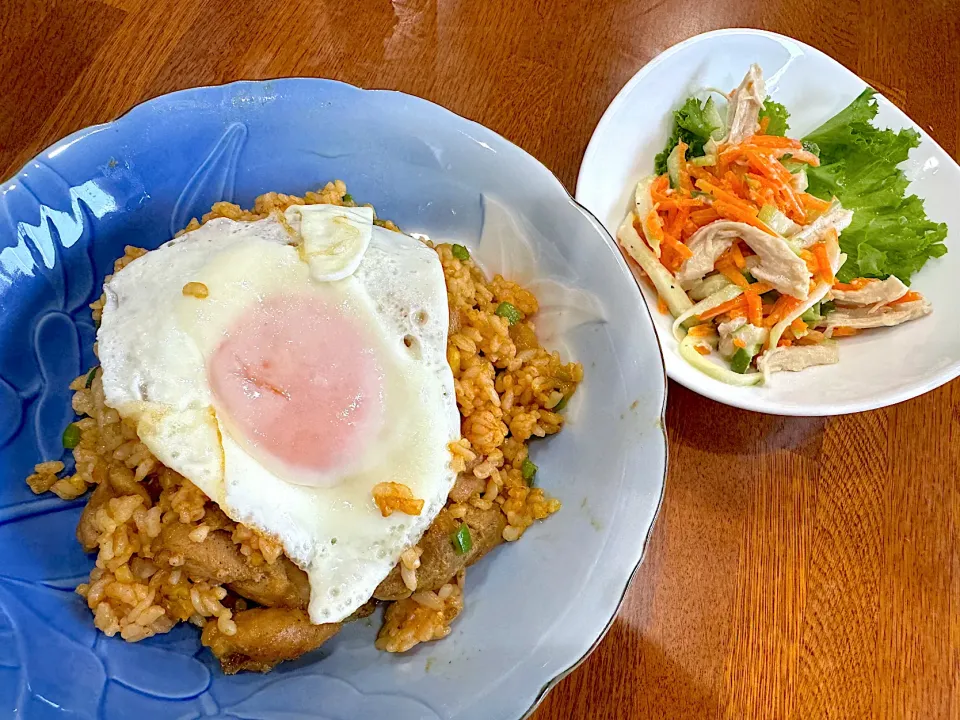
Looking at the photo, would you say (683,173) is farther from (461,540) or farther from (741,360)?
(461,540)

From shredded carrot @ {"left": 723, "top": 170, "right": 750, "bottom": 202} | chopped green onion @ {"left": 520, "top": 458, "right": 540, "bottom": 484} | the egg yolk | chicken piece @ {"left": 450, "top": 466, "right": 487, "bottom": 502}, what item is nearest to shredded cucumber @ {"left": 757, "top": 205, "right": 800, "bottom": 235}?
shredded carrot @ {"left": 723, "top": 170, "right": 750, "bottom": 202}

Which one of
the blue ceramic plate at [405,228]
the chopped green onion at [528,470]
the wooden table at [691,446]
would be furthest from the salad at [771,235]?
the chopped green onion at [528,470]

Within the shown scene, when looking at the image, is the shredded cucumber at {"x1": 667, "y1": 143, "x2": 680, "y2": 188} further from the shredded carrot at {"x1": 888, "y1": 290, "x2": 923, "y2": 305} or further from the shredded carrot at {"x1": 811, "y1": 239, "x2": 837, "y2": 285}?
the shredded carrot at {"x1": 888, "y1": 290, "x2": 923, "y2": 305}

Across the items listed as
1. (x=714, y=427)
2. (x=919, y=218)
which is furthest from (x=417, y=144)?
(x=919, y=218)

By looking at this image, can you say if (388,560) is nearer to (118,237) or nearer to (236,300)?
(236,300)

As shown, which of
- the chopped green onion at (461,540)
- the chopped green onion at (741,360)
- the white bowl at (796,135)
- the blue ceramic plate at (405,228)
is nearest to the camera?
the blue ceramic plate at (405,228)

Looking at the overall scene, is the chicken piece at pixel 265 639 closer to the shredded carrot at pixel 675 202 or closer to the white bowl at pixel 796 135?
the white bowl at pixel 796 135
